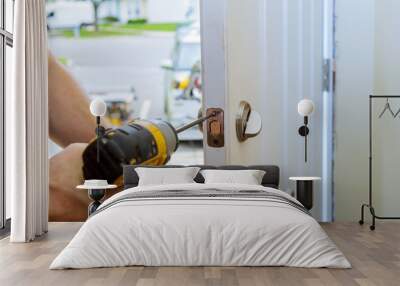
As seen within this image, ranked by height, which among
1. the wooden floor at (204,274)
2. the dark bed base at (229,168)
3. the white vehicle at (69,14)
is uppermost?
the white vehicle at (69,14)

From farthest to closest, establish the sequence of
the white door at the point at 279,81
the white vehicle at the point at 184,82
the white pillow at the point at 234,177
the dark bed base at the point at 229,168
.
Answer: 1. the white vehicle at the point at 184,82
2. the white door at the point at 279,81
3. the dark bed base at the point at 229,168
4. the white pillow at the point at 234,177

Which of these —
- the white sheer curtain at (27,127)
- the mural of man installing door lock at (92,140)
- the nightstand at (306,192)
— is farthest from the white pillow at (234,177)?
the white sheer curtain at (27,127)

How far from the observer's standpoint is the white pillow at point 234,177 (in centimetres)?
593

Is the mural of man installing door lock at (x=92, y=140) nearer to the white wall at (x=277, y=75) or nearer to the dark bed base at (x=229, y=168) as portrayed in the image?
the white wall at (x=277, y=75)

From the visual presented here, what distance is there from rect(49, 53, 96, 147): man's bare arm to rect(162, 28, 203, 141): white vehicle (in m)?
0.93

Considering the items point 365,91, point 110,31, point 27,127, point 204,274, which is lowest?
point 204,274

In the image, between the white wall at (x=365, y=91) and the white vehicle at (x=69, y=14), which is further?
the white vehicle at (x=69, y=14)

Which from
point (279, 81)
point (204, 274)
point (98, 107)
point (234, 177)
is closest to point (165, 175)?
point (234, 177)

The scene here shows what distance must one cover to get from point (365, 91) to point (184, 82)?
197 centimetres

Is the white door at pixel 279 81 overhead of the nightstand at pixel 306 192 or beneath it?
overhead

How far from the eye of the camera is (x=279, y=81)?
22.1ft

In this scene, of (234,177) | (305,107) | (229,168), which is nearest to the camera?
(234,177)

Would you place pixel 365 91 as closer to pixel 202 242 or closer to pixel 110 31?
pixel 110 31

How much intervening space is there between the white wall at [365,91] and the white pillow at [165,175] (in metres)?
1.71
